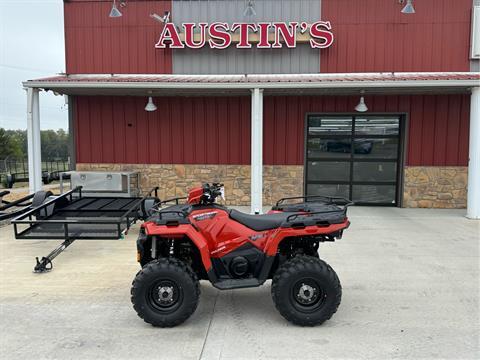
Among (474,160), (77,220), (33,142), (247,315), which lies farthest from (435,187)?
(33,142)

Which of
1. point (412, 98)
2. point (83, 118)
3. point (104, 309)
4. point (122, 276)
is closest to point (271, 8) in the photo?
point (412, 98)

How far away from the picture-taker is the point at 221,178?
10.5m

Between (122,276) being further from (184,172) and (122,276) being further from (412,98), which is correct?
(412,98)

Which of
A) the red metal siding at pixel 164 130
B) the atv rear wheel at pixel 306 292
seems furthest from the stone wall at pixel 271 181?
the atv rear wheel at pixel 306 292

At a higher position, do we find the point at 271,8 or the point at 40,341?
the point at 271,8

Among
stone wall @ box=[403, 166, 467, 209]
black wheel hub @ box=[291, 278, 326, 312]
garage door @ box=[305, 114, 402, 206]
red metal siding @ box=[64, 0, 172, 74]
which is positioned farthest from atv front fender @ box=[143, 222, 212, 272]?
stone wall @ box=[403, 166, 467, 209]

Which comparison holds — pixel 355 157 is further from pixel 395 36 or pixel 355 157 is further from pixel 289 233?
pixel 289 233

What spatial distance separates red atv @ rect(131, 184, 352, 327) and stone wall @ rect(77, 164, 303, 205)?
264 inches

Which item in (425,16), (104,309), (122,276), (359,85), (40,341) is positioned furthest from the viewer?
(425,16)

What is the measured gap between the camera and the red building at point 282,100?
388 inches

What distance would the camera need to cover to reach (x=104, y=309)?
3.87m

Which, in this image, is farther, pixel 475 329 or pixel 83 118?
pixel 83 118

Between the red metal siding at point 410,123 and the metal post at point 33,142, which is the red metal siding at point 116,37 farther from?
the red metal siding at point 410,123

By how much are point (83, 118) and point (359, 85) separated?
7286mm
